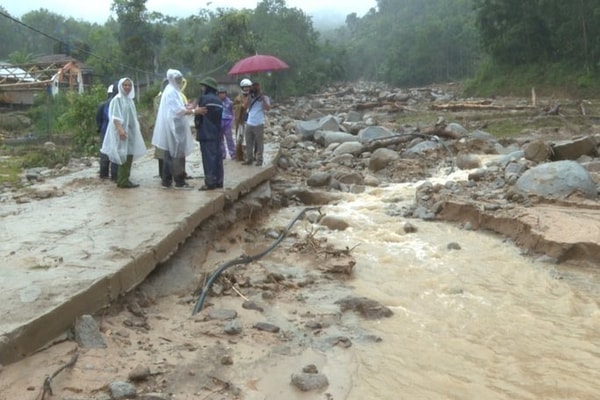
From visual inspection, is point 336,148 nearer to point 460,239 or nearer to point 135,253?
point 460,239

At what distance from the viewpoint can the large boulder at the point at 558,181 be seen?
8.69 metres

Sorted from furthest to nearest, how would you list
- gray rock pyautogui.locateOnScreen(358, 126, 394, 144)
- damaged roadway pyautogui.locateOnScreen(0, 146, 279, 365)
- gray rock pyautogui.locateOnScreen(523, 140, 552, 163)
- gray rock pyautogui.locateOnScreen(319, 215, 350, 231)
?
gray rock pyautogui.locateOnScreen(358, 126, 394, 144)
gray rock pyautogui.locateOnScreen(523, 140, 552, 163)
gray rock pyautogui.locateOnScreen(319, 215, 350, 231)
damaged roadway pyautogui.locateOnScreen(0, 146, 279, 365)

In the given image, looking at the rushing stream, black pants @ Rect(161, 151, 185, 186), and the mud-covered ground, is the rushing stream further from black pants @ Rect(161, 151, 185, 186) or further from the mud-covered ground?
black pants @ Rect(161, 151, 185, 186)

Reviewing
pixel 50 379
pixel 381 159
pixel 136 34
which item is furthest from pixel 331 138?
pixel 136 34

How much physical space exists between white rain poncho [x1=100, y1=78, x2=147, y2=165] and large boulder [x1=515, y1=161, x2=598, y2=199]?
5473 mm

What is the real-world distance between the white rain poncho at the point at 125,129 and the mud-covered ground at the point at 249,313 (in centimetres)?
131

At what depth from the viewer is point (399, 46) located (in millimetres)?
58156

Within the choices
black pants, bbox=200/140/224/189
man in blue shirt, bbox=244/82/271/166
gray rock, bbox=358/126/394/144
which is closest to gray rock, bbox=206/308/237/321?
black pants, bbox=200/140/224/189

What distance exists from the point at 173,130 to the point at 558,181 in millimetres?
5435

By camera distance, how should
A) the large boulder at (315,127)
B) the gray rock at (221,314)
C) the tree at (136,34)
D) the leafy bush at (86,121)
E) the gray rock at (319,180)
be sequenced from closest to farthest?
the gray rock at (221,314)
the gray rock at (319,180)
the leafy bush at (86,121)
the large boulder at (315,127)
the tree at (136,34)

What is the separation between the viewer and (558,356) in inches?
173

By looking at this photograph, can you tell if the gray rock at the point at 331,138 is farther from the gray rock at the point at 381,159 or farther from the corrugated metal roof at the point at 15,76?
the corrugated metal roof at the point at 15,76

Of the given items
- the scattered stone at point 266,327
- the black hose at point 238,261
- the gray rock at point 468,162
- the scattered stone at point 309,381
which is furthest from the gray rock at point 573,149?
the scattered stone at point 309,381

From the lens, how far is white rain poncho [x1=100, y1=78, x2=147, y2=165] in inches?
282
